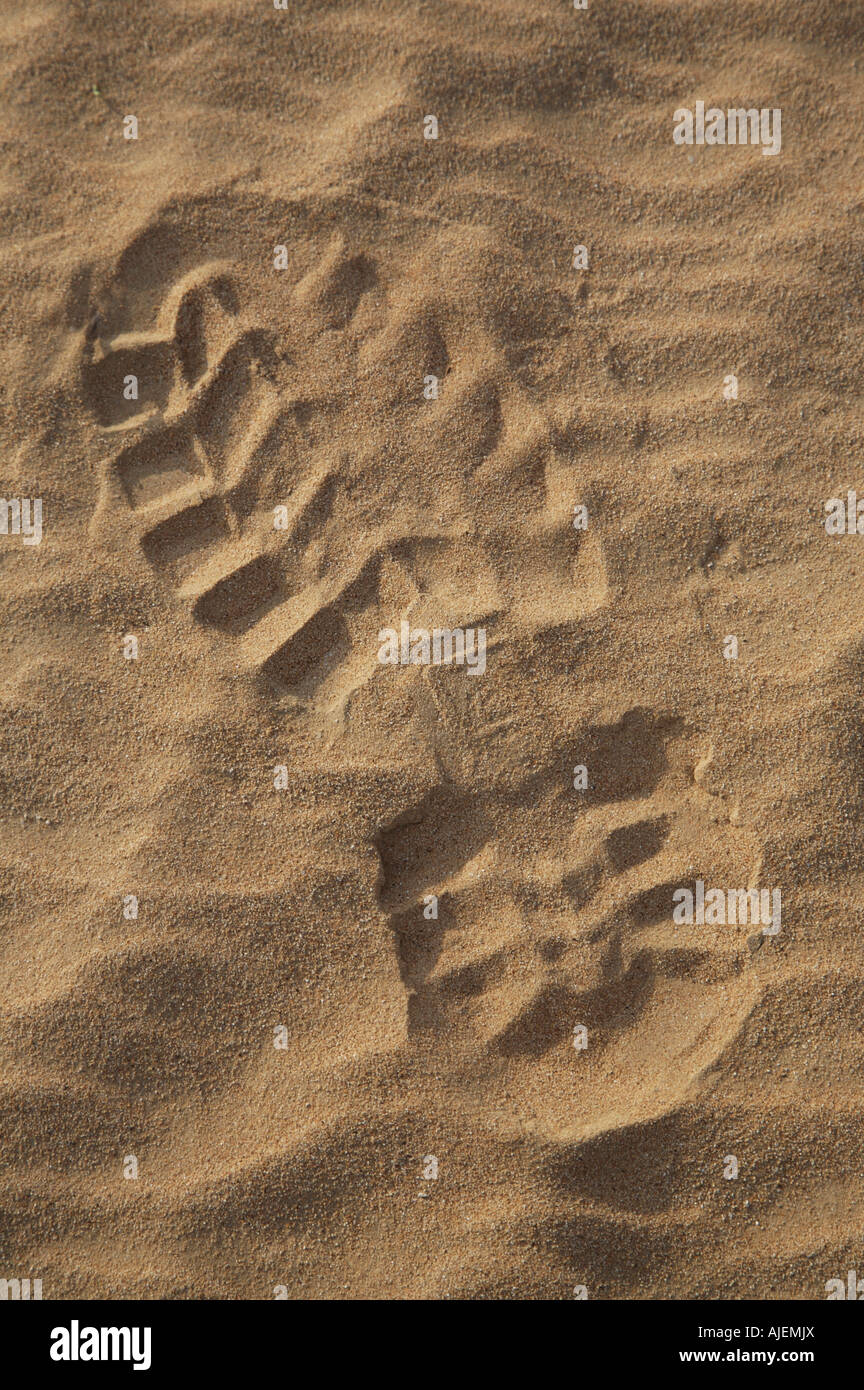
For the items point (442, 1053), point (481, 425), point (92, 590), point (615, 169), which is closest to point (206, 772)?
point (92, 590)

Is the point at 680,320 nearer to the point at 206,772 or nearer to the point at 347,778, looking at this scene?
the point at 347,778

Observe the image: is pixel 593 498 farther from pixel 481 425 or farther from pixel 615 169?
pixel 615 169

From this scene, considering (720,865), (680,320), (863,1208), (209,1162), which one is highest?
(680,320)

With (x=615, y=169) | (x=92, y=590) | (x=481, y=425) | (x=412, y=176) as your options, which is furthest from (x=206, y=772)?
(x=615, y=169)

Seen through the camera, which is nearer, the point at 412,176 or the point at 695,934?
the point at 695,934

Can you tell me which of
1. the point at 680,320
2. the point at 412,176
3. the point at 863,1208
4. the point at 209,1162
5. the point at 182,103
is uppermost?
the point at 182,103

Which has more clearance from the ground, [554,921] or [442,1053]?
[554,921]
